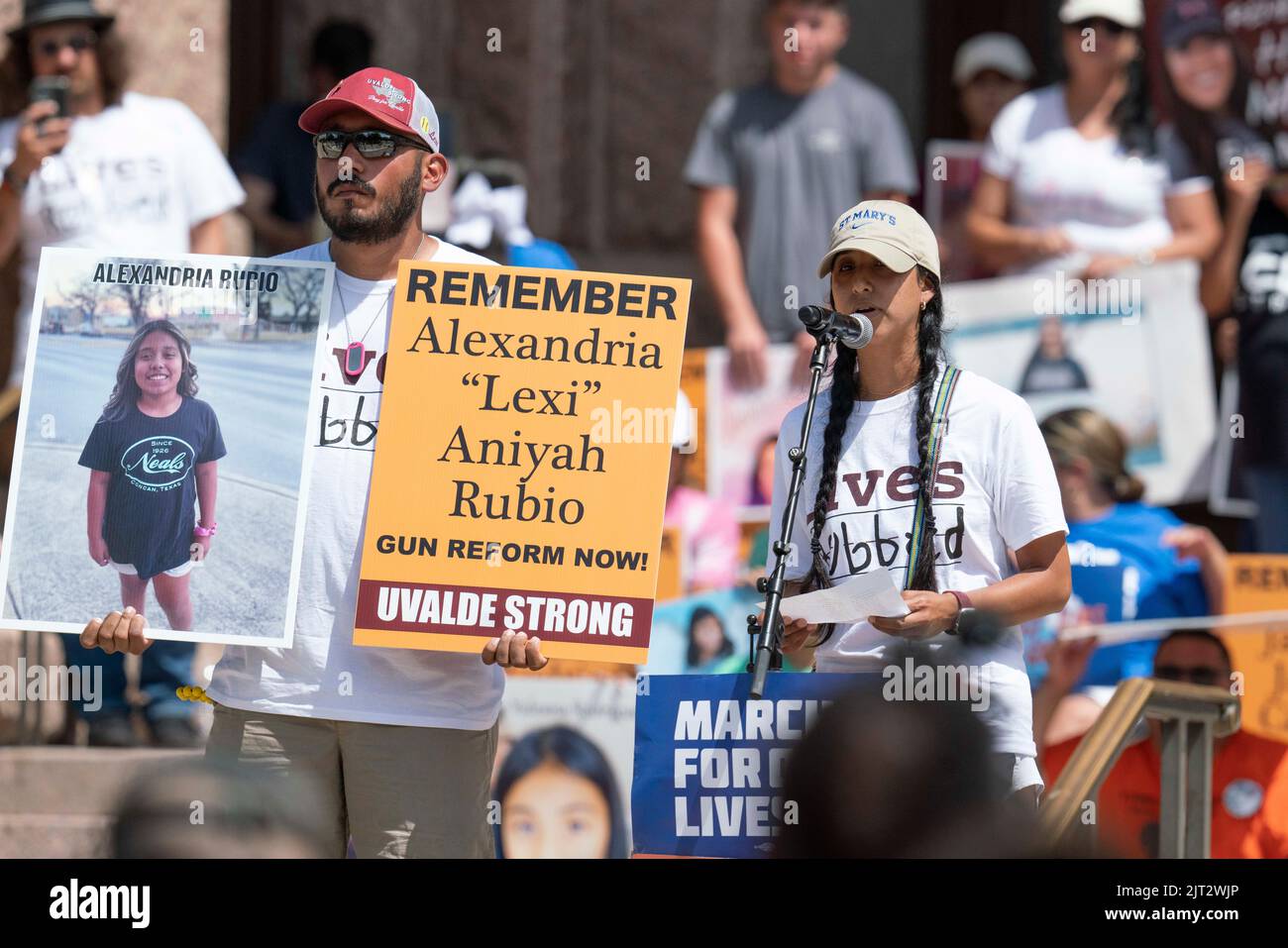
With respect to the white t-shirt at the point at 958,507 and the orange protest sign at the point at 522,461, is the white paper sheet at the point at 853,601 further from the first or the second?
the orange protest sign at the point at 522,461

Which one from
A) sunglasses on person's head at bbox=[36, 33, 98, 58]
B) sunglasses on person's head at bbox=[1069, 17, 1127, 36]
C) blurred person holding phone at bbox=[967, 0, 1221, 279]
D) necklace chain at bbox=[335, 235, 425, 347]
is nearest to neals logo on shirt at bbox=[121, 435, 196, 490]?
necklace chain at bbox=[335, 235, 425, 347]

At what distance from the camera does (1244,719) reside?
742 centimetres

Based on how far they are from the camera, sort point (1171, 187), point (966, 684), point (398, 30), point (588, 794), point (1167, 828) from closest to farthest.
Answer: point (966, 684), point (1167, 828), point (588, 794), point (1171, 187), point (398, 30)

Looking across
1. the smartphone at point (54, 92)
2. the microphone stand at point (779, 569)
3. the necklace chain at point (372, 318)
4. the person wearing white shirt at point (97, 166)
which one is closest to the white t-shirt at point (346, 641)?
the necklace chain at point (372, 318)

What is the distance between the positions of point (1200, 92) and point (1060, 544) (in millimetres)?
4723

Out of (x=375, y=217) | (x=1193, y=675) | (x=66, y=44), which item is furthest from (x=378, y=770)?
(x=66, y=44)

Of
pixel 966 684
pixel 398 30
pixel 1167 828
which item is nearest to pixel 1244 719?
pixel 1167 828

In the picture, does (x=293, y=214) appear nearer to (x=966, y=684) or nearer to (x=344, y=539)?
(x=344, y=539)

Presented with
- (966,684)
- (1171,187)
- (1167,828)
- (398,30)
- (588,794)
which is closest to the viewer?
(966,684)

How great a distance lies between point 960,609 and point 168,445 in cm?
178

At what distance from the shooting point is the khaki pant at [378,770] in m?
4.60

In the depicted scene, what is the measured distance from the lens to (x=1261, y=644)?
24.9ft

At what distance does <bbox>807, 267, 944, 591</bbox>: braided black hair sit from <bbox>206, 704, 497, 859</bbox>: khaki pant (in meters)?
0.89

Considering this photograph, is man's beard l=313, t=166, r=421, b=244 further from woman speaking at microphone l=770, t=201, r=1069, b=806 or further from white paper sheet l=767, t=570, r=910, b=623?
white paper sheet l=767, t=570, r=910, b=623
